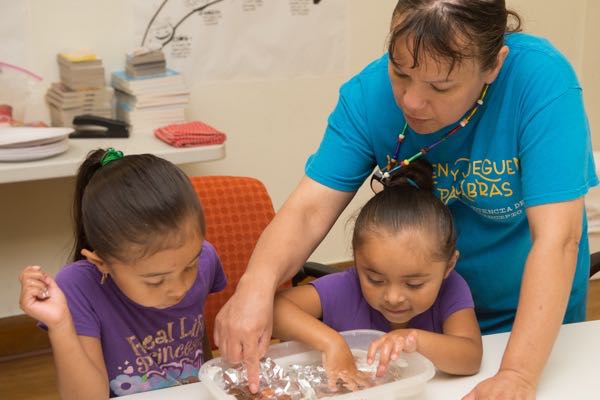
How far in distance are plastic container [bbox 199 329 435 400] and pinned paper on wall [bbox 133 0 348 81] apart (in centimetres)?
199

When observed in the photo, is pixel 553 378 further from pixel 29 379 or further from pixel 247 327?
pixel 29 379

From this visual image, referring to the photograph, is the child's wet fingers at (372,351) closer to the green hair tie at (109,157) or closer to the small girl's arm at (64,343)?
the small girl's arm at (64,343)

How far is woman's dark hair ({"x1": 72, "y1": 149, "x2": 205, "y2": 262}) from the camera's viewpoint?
140cm

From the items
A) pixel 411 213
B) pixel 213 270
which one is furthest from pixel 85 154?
pixel 411 213

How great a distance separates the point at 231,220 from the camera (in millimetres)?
1960

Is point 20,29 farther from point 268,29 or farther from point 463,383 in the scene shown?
point 463,383

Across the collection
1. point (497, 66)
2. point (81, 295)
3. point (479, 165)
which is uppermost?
point (497, 66)

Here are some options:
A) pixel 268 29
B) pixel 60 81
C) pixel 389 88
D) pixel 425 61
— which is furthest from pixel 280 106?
pixel 425 61

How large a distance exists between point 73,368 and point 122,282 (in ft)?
0.54

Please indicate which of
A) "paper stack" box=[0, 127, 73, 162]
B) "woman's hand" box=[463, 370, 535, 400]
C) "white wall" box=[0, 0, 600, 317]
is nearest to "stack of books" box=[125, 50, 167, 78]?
"white wall" box=[0, 0, 600, 317]

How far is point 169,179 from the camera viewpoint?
4.79 feet

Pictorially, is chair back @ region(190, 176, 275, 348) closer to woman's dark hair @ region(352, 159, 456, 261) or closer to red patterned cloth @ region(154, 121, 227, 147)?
woman's dark hair @ region(352, 159, 456, 261)

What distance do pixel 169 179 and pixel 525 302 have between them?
0.63m

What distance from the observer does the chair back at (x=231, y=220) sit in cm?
193
